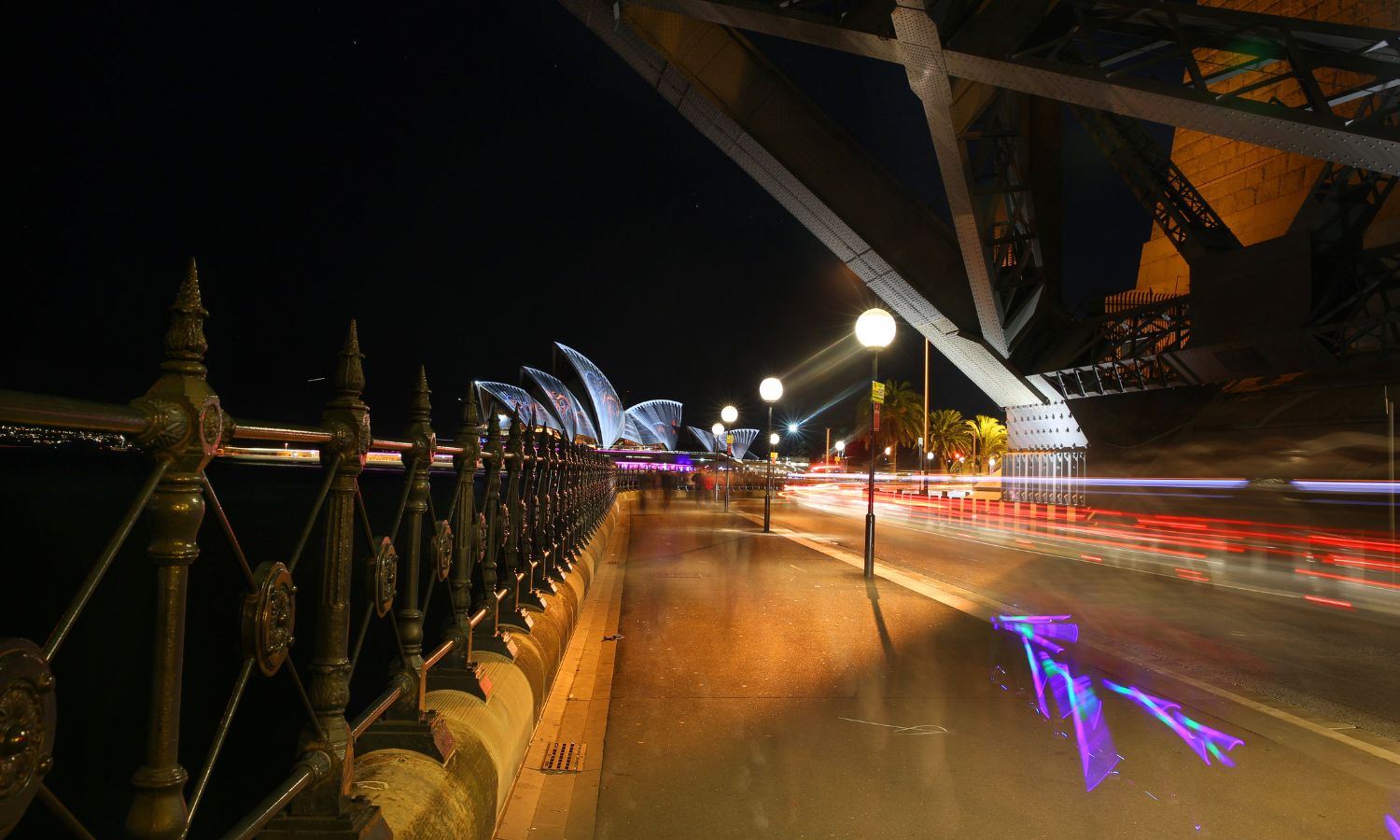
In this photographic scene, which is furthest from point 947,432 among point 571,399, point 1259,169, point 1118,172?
point 1118,172

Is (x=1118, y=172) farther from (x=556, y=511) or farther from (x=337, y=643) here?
(x=337, y=643)

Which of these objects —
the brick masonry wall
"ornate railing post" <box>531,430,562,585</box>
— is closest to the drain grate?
"ornate railing post" <box>531,430,562,585</box>

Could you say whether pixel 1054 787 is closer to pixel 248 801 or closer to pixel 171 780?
pixel 171 780

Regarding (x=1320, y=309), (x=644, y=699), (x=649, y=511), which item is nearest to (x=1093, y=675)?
(x=644, y=699)

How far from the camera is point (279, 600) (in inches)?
89.1

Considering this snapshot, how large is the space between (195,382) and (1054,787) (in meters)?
4.63

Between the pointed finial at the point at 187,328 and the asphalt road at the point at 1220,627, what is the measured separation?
24.3 feet

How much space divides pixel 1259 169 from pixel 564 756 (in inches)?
1335

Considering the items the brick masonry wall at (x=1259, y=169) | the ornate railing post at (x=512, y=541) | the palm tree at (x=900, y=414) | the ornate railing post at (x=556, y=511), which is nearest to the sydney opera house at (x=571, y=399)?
the palm tree at (x=900, y=414)

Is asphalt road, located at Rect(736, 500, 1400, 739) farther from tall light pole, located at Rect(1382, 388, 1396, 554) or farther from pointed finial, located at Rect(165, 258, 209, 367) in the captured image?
pointed finial, located at Rect(165, 258, 209, 367)

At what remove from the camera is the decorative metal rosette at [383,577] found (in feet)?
10.4

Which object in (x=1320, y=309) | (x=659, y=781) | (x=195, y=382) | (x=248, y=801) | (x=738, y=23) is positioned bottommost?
(x=248, y=801)

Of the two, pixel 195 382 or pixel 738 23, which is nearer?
pixel 195 382

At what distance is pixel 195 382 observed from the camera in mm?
1861
